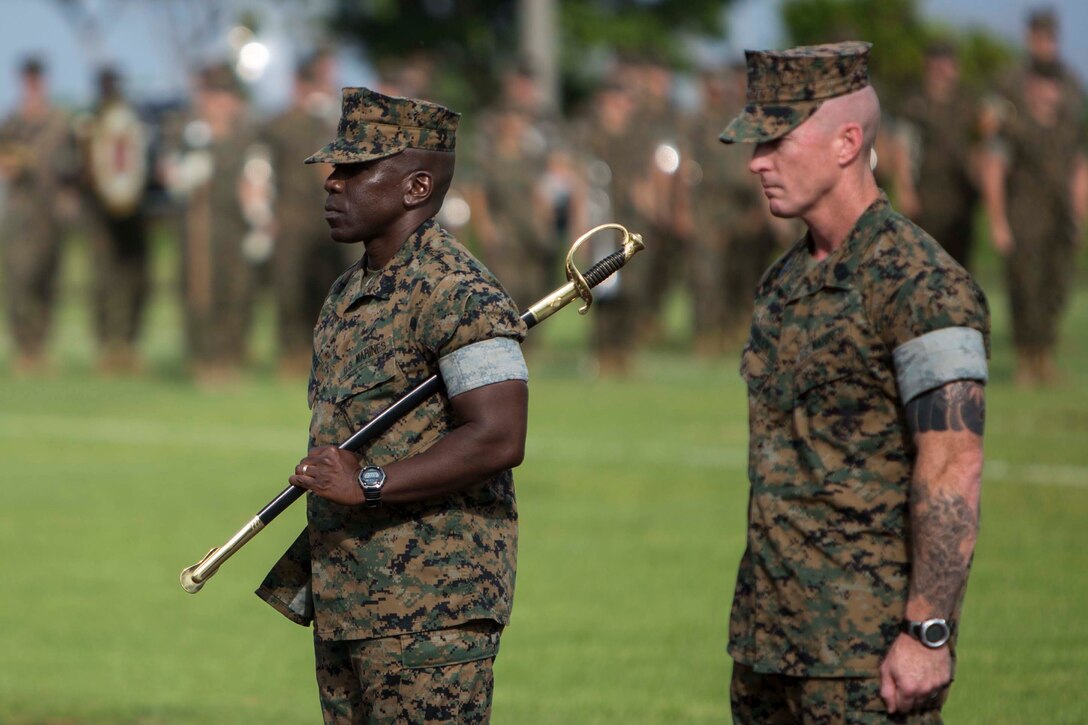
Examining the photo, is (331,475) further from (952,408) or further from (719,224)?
(719,224)

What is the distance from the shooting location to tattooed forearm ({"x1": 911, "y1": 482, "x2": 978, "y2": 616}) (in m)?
3.94

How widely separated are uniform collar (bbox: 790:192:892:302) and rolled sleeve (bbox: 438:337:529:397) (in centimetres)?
63

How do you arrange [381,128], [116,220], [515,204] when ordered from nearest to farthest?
1. [381,128]
2. [515,204]
3. [116,220]

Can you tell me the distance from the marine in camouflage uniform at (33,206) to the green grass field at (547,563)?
179 inches

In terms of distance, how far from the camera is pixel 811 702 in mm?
4125

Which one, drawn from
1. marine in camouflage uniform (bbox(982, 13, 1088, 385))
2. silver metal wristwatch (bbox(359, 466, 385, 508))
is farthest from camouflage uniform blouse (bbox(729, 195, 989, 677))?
marine in camouflage uniform (bbox(982, 13, 1088, 385))

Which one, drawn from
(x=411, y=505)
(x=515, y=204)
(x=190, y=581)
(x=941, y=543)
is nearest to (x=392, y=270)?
(x=411, y=505)

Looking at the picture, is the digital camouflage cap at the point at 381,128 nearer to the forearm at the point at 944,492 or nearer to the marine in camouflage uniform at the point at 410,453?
the marine in camouflage uniform at the point at 410,453

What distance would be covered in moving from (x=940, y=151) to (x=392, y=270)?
15836 millimetres

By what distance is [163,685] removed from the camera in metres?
7.74

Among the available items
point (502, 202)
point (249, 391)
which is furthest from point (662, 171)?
point (249, 391)

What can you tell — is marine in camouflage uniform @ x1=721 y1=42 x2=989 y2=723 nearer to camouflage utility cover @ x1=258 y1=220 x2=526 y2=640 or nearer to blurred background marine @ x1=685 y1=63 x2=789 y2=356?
camouflage utility cover @ x1=258 y1=220 x2=526 y2=640

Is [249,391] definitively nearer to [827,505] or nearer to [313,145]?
[313,145]

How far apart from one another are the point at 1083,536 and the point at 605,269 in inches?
248
